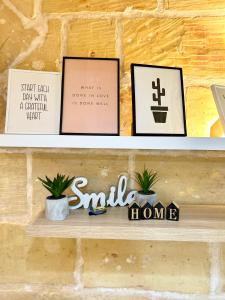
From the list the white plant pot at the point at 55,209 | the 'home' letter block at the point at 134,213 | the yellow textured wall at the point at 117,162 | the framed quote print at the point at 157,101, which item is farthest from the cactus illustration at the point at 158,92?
the white plant pot at the point at 55,209

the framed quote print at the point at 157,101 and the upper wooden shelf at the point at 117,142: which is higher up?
the framed quote print at the point at 157,101

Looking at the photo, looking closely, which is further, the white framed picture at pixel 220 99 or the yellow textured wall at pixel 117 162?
the yellow textured wall at pixel 117 162

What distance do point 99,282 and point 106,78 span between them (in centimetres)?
76

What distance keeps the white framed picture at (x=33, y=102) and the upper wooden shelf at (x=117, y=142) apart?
82 mm

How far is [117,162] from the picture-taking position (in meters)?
0.99

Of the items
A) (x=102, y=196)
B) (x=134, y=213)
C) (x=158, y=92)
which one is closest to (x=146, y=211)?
(x=134, y=213)

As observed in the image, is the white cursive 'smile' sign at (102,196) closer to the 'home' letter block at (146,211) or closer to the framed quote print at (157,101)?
the 'home' letter block at (146,211)

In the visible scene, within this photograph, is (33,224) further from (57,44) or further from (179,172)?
(57,44)

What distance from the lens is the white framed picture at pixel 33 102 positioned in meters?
0.89

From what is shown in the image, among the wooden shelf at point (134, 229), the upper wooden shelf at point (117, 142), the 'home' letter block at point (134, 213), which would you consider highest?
the upper wooden shelf at point (117, 142)

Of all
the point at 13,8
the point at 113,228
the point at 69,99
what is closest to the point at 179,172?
the point at 113,228

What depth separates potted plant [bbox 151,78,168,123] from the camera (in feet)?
2.85

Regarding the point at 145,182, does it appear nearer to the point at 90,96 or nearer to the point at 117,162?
the point at 117,162

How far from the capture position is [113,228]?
2.59 ft
